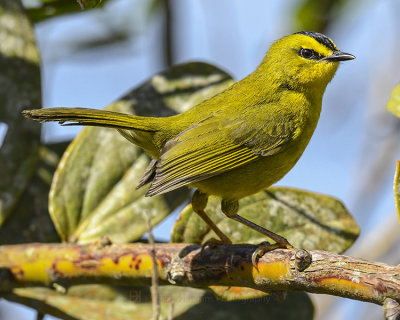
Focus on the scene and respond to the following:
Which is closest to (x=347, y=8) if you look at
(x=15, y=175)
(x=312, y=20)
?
(x=312, y=20)

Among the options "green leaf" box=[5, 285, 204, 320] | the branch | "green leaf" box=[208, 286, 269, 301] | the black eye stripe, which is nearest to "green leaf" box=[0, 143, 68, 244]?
"green leaf" box=[5, 285, 204, 320]

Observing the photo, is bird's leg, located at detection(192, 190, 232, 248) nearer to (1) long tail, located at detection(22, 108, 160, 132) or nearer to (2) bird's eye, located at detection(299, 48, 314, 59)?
(1) long tail, located at detection(22, 108, 160, 132)

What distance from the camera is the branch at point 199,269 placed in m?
1.84

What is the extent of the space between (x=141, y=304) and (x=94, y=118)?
95 centimetres

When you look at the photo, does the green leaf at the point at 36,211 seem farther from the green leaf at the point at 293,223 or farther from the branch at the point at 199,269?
the green leaf at the point at 293,223

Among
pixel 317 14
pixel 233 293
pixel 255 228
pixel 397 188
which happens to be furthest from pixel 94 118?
pixel 317 14

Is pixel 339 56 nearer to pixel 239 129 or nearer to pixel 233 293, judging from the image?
pixel 239 129

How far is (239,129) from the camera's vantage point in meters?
3.29

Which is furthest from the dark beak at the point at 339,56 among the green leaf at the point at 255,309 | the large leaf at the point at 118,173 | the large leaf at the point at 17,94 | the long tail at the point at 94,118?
the large leaf at the point at 17,94

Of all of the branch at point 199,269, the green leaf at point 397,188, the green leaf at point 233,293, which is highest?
the green leaf at point 397,188

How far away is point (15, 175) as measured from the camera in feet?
10.1

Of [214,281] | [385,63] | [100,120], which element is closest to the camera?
[214,281]

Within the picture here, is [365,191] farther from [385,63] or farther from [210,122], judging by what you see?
[210,122]

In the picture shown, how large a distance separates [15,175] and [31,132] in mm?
240
